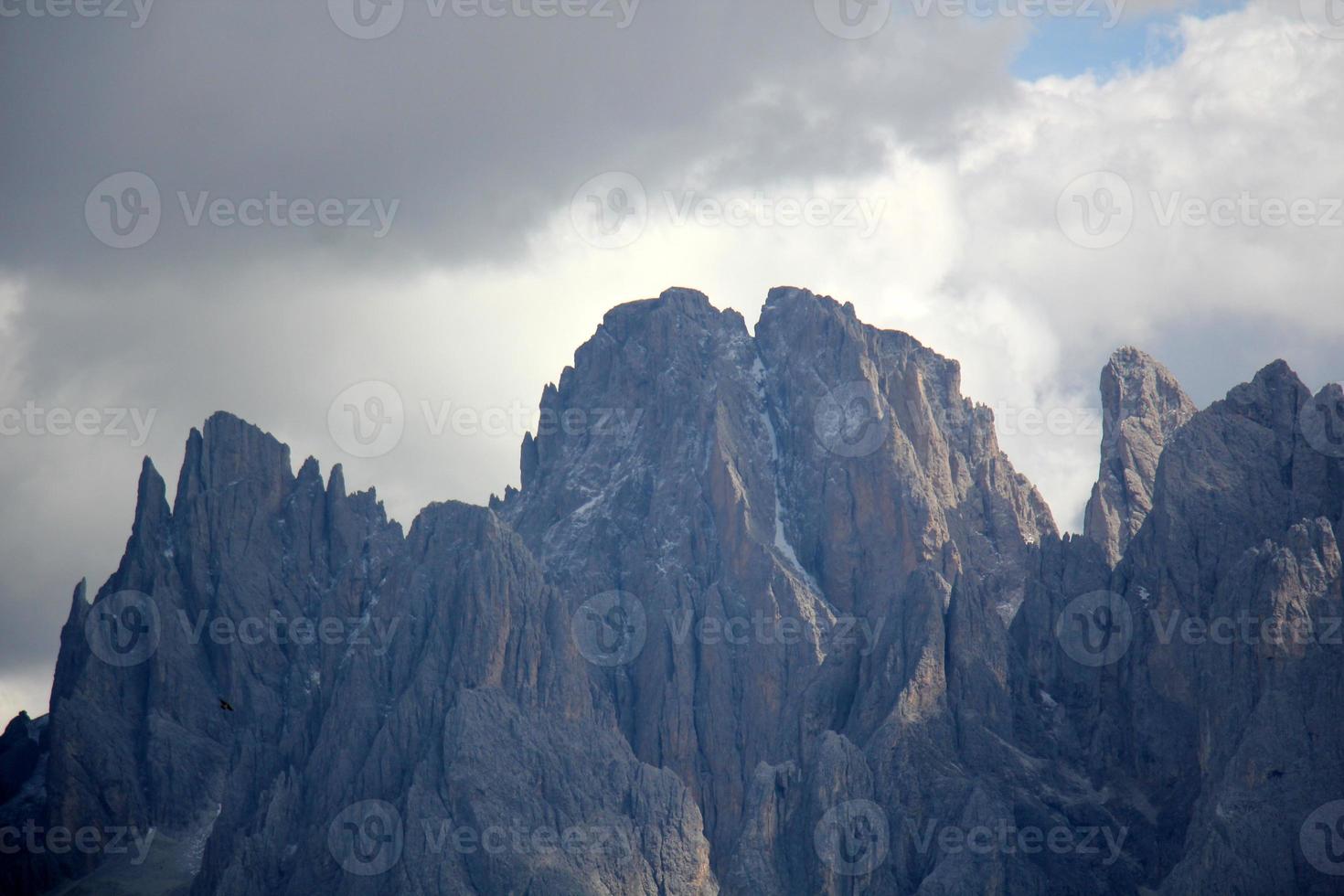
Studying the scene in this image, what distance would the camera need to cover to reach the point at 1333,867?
195m

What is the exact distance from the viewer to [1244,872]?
197 meters

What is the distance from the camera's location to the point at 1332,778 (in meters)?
198

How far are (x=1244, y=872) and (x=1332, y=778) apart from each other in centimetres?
1048

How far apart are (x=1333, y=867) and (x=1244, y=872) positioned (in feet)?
22.6

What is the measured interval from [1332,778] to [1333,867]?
24.1 ft
